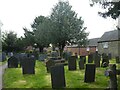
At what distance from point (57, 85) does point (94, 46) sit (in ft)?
191

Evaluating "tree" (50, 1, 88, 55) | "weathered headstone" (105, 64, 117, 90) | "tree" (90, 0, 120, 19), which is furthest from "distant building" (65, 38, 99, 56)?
"weathered headstone" (105, 64, 117, 90)

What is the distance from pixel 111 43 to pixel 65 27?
12.3 m

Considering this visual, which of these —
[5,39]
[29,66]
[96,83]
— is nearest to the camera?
[96,83]

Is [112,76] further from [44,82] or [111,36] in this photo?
[111,36]

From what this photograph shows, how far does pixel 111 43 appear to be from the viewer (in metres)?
49.8

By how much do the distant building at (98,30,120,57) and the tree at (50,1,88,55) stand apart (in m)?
7.10

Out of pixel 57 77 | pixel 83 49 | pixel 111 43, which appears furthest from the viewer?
pixel 83 49

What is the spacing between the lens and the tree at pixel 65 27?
4207cm

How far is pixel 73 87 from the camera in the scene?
12344 millimetres

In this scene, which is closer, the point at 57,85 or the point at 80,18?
the point at 57,85

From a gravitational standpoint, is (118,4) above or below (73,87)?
above

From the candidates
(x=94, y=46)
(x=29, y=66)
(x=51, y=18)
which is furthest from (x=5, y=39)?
(x=29, y=66)

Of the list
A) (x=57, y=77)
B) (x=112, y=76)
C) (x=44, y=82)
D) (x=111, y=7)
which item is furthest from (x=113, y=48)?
(x=112, y=76)

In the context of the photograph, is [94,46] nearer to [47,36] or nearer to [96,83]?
[47,36]
